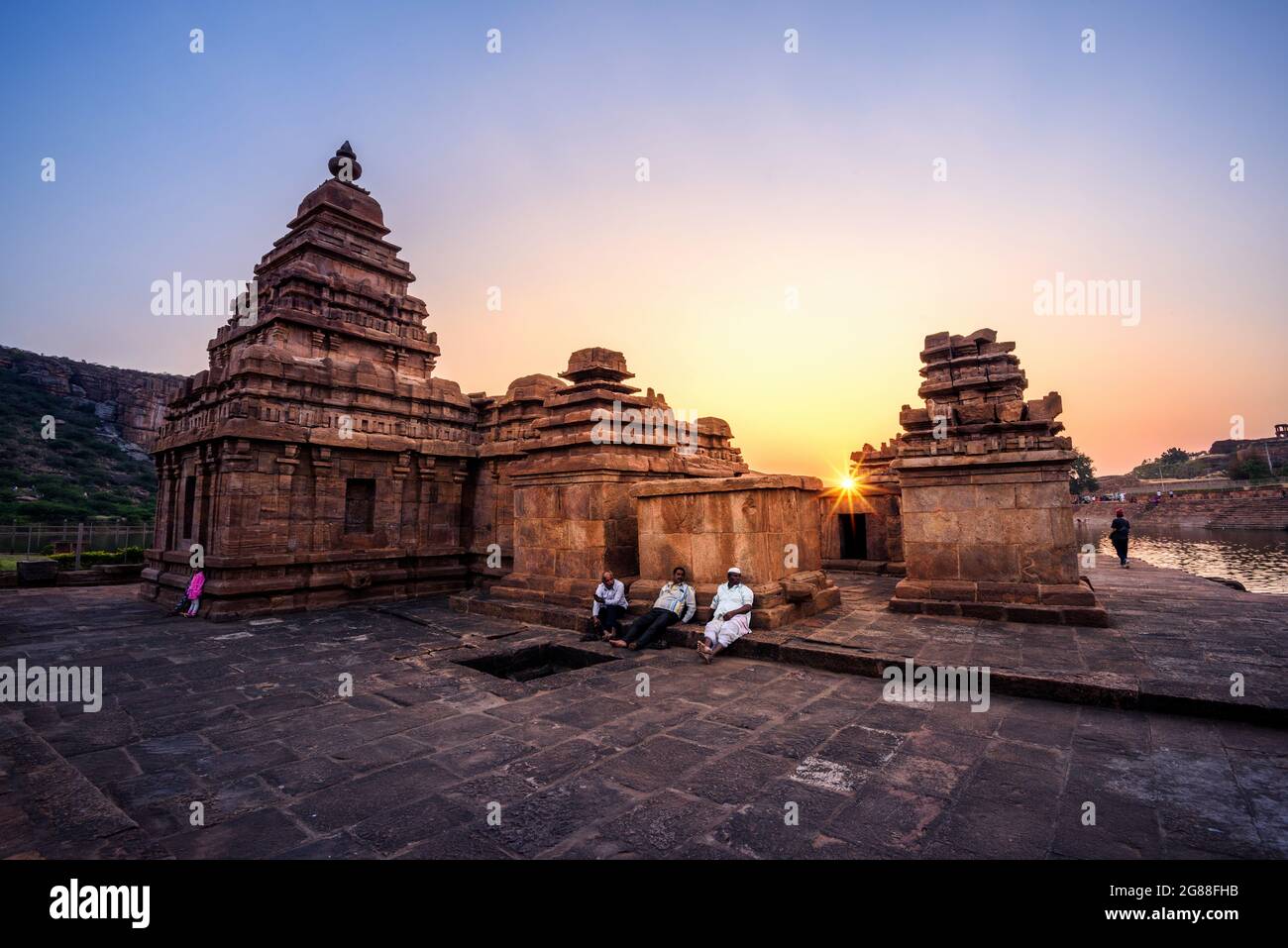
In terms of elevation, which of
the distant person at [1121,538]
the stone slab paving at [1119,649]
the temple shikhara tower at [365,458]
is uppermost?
the temple shikhara tower at [365,458]

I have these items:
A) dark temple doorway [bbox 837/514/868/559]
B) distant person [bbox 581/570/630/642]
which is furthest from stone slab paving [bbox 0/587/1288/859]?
dark temple doorway [bbox 837/514/868/559]

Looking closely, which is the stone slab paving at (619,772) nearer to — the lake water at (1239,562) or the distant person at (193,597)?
the distant person at (193,597)

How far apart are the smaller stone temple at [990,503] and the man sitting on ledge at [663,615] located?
11.1 feet

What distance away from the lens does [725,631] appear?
611cm

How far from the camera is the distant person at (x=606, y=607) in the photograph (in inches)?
279

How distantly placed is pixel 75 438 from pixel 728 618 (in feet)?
257

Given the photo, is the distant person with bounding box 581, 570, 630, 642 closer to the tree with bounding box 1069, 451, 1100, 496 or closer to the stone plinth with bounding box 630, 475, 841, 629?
the stone plinth with bounding box 630, 475, 841, 629

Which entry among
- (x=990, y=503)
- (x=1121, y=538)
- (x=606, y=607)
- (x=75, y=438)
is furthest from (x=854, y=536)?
(x=75, y=438)

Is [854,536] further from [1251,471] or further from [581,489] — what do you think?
[1251,471]

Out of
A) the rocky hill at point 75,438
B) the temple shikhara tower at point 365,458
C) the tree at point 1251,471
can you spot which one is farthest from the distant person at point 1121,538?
the tree at point 1251,471

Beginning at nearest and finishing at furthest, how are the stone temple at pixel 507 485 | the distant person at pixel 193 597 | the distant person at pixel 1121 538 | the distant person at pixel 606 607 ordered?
the distant person at pixel 606 607 → the stone temple at pixel 507 485 → the distant person at pixel 193 597 → the distant person at pixel 1121 538
